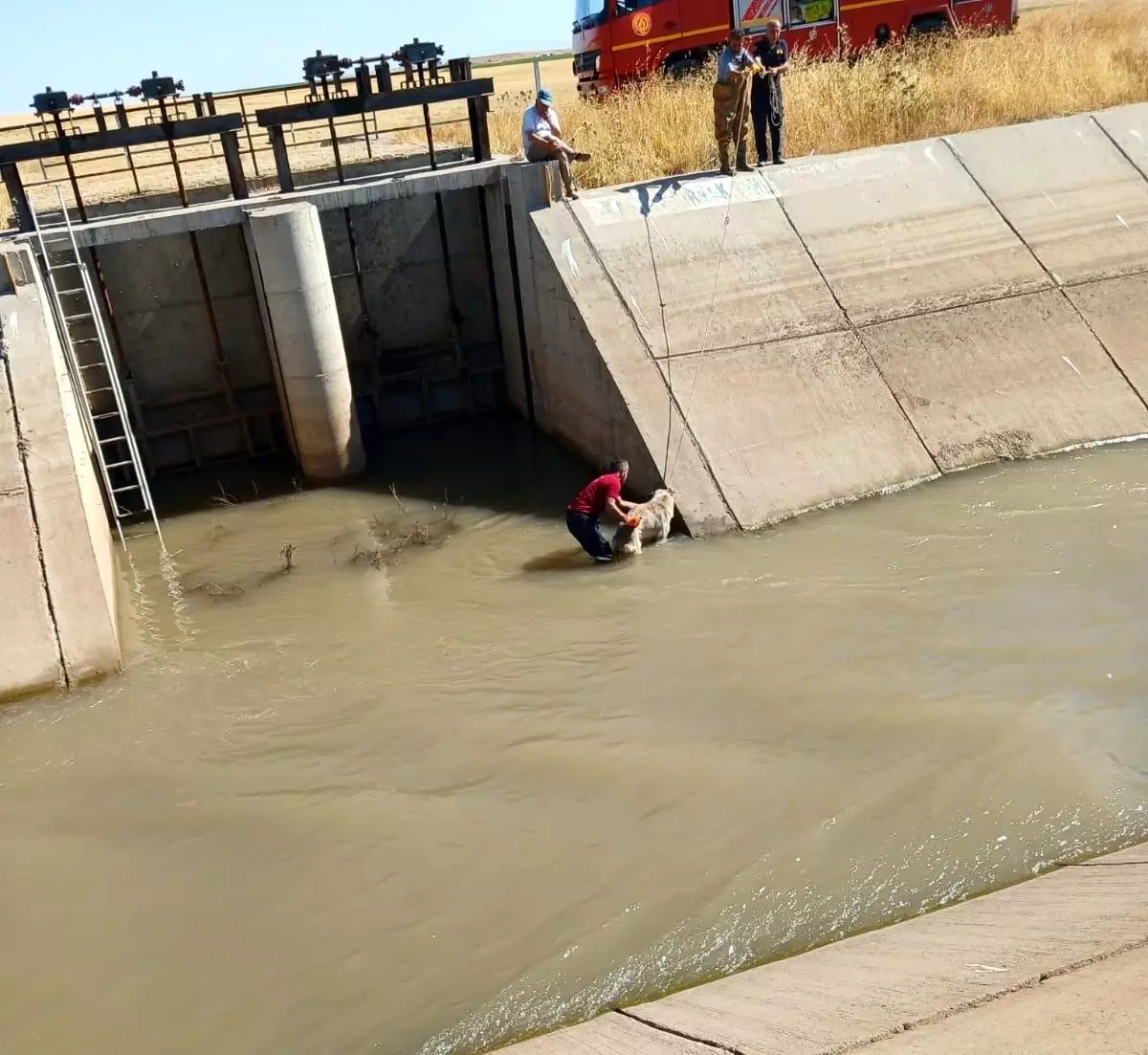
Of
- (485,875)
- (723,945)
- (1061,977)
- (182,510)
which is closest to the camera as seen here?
(1061,977)

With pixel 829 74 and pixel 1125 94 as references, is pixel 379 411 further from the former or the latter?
pixel 1125 94

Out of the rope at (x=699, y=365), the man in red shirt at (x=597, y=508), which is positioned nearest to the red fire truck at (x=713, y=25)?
the rope at (x=699, y=365)

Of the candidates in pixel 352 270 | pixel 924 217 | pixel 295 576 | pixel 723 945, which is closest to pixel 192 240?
pixel 352 270

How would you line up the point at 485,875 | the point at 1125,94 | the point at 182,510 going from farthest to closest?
the point at 1125,94, the point at 182,510, the point at 485,875

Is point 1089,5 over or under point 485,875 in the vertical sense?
over

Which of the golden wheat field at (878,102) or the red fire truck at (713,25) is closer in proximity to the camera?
the golden wheat field at (878,102)

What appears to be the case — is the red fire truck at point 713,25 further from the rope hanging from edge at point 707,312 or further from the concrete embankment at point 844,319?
the concrete embankment at point 844,319

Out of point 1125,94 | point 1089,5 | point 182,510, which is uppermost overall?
point 1089,5

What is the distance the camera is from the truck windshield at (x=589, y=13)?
18391 millimetres

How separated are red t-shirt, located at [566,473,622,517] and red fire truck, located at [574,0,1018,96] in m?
10.9

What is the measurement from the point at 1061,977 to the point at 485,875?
9.90 ft

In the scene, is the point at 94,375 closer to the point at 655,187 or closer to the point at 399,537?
the point at 399,537

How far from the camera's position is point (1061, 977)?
3.94 meters

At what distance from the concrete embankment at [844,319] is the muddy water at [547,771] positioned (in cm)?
89
